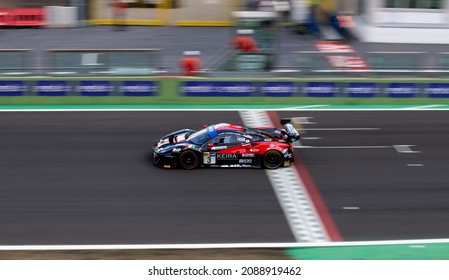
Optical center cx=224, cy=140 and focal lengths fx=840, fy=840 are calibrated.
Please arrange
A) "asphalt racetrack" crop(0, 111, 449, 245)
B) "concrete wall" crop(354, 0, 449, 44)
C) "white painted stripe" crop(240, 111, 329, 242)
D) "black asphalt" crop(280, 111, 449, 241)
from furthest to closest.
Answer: "concrete wall" crop(354, 0, 449, 44)
"black asphalt" crop(280, 111, 449, 241)
"asphalt racetrack" crop(0, 111, 449, 245)
"white painted stripe" crop(240, 111, 329, 242)

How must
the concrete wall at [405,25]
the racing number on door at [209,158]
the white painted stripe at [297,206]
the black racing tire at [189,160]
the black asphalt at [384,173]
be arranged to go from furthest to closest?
the concrete wall at [405,25] < the racing number on door at [209,158] < the black racing tire at [189,160] < the black asphalt at [384,173] < the white painted stripe at [297,206]

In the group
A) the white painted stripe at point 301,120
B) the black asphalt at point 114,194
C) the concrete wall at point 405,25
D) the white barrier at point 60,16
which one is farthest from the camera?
the white barrier at point 60,16

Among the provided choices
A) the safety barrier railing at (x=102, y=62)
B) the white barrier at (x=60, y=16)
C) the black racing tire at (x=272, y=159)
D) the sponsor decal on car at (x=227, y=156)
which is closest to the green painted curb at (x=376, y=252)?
the black racing tire at (x=272, y=159)

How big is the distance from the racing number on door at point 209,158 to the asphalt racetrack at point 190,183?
0.22 metres

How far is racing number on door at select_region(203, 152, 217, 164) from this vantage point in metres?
20.1

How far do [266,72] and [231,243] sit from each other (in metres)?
10.9

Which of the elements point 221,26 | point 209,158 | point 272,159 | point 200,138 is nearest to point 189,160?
point 209,158

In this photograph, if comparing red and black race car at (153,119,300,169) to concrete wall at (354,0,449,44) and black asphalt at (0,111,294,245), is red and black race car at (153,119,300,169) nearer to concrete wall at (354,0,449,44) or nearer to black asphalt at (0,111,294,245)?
black asphalt at (0,111,294,245)

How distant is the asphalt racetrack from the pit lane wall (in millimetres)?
1001

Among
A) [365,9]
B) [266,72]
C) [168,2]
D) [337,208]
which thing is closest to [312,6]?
[365,9]

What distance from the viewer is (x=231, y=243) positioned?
16.2 metres

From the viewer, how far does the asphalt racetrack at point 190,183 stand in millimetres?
16922

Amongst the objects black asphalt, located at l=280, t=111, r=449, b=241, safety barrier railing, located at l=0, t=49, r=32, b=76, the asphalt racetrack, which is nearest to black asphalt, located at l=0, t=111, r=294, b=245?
the asphalt racetrack

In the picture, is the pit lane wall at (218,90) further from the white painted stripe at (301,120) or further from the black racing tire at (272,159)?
the black racing tire at (272,159)
